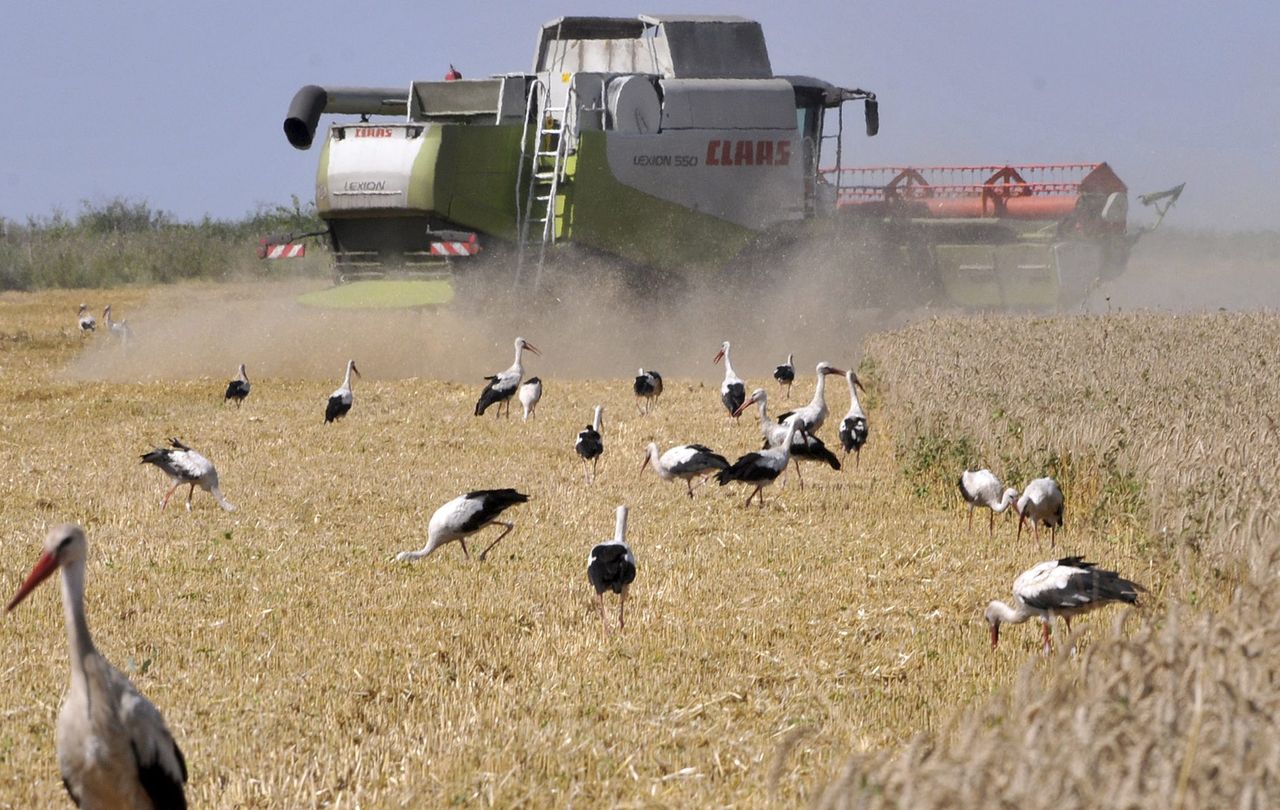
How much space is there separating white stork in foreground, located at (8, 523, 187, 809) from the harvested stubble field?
2.40ft

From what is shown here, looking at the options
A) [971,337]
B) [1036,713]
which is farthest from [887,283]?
[1036,713]

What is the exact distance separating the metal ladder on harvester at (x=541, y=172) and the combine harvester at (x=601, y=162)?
0.10ft

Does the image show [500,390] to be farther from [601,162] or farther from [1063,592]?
[1063,592]

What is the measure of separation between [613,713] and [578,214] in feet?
52.9

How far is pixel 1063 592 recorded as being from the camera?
762 cm

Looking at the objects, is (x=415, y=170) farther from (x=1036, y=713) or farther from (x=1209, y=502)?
(x=1036, y=713)

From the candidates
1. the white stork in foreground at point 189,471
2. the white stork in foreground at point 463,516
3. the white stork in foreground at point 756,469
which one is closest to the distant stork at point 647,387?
the white stork in foreground at point 756,469

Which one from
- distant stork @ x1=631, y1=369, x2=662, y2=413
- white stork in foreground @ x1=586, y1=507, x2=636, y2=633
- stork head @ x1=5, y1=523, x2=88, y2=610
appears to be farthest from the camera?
distant stork @ x1=631, y1=369, x2=662, y2=413

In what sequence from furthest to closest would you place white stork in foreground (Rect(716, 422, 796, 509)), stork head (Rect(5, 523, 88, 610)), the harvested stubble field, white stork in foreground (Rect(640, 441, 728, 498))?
white stork in foreground (Rect(640, 441, 728, 498))
white stork in foreground (Rect(716, 422, 796, 509))
stork head (Rect(5, 523, 88, 610))
the harvested stubble field

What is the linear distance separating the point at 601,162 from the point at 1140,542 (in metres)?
13.8

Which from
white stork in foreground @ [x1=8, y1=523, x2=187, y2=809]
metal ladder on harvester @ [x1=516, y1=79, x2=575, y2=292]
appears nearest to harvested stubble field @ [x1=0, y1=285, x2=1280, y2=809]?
white stork in foreground @ [x1=8, y1=523, x2=187, y2=809]

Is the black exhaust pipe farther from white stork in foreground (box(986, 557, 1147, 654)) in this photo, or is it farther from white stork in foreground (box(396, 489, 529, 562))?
white stork in foreground (box(986, 557, 1147, 654))

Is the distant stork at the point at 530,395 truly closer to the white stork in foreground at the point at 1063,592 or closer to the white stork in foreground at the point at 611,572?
the white stork in foreground at the point at 611,572

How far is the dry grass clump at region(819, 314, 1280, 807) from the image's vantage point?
330 centimetres
